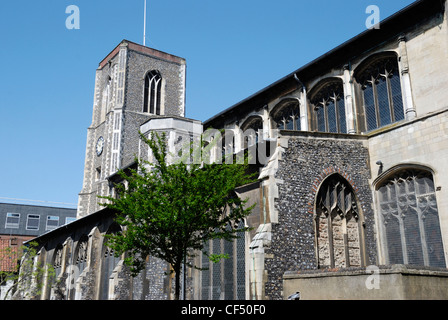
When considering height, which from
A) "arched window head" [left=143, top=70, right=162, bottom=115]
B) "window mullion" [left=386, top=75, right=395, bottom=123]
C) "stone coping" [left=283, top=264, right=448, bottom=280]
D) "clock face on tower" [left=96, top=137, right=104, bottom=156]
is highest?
"arched window head" [left=143, top=70, right=162, bottom=115]

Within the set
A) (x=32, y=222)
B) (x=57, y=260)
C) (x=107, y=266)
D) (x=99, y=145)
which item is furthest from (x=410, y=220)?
(x=32, y=222)

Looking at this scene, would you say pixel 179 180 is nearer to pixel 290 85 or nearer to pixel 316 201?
pixel 316 201

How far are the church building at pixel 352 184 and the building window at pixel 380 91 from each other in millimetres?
44

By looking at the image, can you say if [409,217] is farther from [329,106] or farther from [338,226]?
[329,106]

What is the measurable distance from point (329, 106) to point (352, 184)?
17.6 ft

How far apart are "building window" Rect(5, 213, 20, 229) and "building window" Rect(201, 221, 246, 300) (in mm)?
44311

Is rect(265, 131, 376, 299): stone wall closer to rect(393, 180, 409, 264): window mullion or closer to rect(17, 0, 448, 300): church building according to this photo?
rect(17, 0, 448, 300): church building

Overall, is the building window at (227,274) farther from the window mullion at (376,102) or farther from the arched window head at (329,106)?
the window mullion at (376,102)

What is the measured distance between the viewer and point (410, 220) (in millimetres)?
15039

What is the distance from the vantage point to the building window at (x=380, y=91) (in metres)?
16.8

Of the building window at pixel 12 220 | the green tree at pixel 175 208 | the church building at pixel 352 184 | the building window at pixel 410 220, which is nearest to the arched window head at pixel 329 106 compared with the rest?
the church building at pixel 352 184

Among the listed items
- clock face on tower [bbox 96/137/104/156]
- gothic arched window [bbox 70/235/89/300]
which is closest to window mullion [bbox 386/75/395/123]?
gothic arched window [bbox 70/235/89/300]

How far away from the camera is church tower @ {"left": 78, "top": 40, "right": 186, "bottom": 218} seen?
4066 centimetres
